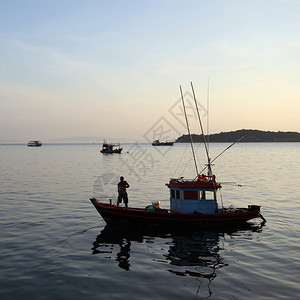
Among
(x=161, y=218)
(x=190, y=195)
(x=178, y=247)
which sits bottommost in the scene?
(x=178, y=247)

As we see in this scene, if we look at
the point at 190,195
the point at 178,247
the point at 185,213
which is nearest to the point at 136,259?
the point at 178,247

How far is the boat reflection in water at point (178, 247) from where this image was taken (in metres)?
14.9

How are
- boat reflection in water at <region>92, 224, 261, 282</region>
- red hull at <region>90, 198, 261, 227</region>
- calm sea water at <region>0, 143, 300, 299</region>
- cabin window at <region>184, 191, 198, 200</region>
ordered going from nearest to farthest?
1. calm sea water at <region>0, 143, 300, 299</region>
2. boat reflection in water at <region>92, 224, 261, 282</region>
3. red hull at <region>90, 198, 261, 227</region>
4. cabin window at <region>184, 191, 198, 200</region>

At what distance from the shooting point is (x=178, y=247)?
58.8ft

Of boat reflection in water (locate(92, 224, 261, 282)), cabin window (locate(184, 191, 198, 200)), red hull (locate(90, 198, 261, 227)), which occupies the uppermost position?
cabin window (locate(184, 191, 198, 200))

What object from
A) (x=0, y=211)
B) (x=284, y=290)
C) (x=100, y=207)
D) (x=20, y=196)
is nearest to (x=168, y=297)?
(x=284, y=290)

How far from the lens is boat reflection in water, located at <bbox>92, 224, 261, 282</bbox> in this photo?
14.9m

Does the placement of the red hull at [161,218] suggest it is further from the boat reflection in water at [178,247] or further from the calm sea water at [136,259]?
the calm sea water at [136,259]

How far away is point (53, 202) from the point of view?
102 ft

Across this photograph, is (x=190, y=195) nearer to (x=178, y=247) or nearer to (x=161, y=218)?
(x=161, y=218)

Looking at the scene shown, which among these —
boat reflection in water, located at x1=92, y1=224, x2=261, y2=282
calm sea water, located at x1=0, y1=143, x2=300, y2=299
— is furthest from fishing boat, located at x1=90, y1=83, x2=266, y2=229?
calm sea water, located at x1=0, y1=143, x2=300, y2=299

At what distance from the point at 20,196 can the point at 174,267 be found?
24240 mm

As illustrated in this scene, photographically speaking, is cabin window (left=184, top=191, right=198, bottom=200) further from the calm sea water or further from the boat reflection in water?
the boat reflection in water

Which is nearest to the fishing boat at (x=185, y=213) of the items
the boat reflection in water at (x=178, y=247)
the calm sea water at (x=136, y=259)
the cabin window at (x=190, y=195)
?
the cabin window at (x=190, y=195)
